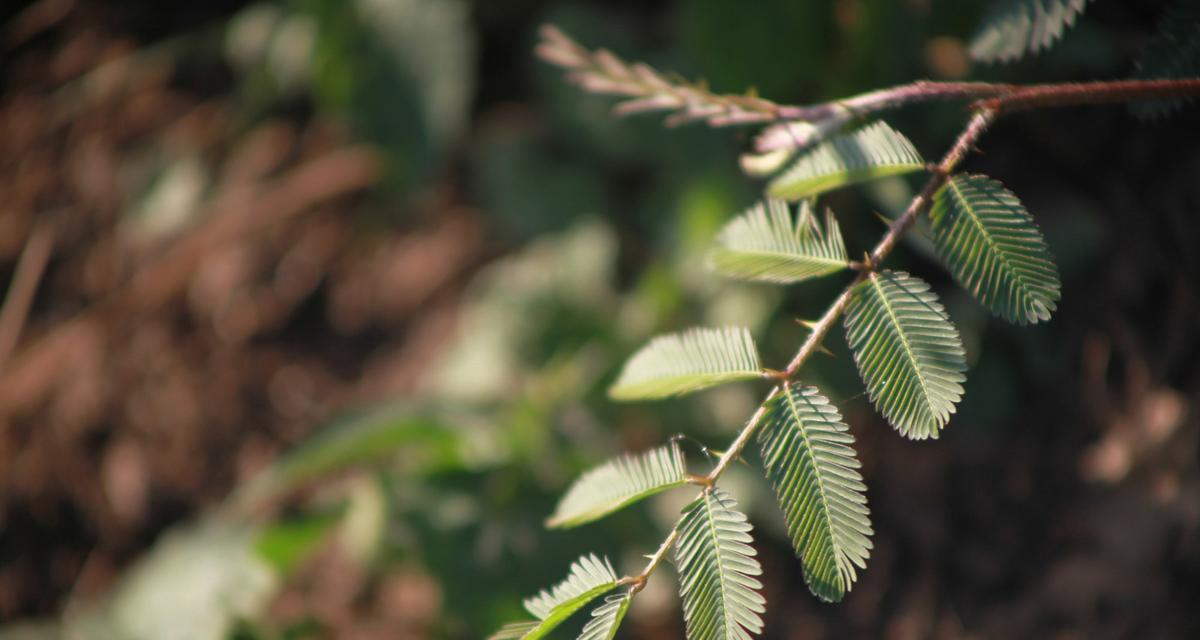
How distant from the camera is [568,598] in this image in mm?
531

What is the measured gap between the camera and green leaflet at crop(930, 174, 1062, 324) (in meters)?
0.52

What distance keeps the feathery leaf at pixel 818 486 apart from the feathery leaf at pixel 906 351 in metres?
0.04

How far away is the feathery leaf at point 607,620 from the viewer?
0.51 m

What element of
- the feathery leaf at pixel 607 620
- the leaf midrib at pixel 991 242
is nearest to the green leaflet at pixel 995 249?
the leaf midrib at pixel 991 242

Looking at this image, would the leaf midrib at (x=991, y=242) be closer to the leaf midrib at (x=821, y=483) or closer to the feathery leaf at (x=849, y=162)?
the feathery leaf at (x=849, y=162)

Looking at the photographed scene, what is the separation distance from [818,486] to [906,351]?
0.33 feet

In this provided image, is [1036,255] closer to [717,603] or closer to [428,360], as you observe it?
[717,603]

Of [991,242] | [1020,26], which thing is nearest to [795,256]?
[991,242]

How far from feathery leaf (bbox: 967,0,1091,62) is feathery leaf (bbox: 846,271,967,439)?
0.81 feet

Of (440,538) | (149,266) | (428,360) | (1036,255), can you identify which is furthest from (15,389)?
(1036,255)

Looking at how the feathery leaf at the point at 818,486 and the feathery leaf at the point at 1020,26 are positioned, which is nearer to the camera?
the feathery leaf at the point at 818,486

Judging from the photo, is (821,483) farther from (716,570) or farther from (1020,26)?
(1020,26)

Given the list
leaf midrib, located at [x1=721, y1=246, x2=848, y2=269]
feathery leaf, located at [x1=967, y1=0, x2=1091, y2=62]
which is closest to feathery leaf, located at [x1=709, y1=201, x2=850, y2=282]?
leaf midrib, located at [x1=721, y1=246, x2=848, y2=269]

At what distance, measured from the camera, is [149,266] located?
173 centimetres
